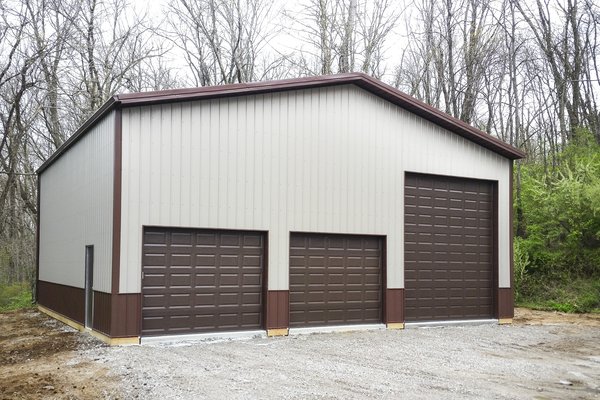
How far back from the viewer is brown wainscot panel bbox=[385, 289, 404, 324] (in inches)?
523

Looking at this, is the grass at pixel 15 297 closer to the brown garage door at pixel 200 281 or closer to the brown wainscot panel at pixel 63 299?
the brown wainscot panel at pixel 63 299

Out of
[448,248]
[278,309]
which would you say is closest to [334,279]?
[278,309]

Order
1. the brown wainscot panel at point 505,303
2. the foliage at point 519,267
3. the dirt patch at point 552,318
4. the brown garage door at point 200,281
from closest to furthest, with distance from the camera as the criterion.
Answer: the brown garage door at point 200,281, the brown wainscot panel at point 505,303, the dirt patch at point 552,318, the foliage at point 519,267

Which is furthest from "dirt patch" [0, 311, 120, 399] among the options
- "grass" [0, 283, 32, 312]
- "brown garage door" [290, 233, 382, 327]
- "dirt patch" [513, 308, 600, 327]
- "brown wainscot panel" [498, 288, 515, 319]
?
"dirt patch" [513, 308, 600, 327]

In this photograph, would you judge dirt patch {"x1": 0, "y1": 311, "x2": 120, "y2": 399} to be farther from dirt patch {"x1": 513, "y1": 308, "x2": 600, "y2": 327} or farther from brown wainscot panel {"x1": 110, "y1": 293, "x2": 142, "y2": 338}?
dirt patch {"x1": 513, "y1": 308, "x2": 600, "y2": 327}

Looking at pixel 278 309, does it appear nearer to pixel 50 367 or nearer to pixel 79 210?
pixel 50 367

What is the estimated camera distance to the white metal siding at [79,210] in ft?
37.0

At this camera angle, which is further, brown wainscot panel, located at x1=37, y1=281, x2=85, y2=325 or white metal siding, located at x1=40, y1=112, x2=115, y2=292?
brown wainscot panel, located at x1=37, y1=281, x2=85, y2=325

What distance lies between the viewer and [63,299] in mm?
14914

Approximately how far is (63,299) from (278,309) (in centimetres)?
603

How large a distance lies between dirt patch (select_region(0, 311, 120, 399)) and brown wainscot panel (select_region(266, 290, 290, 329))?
3.19 m

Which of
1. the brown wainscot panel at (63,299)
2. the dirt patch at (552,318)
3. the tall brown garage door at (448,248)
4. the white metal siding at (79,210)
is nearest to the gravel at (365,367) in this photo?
the tall brown garage door at (448,248)

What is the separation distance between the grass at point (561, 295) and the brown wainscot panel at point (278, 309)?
9.23 metres

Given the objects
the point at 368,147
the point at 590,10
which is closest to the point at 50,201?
the point at 368,147
